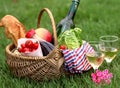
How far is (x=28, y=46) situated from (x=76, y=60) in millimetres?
376

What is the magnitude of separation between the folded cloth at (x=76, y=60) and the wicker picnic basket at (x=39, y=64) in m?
0.05

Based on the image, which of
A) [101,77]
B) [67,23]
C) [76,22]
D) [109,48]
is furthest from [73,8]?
[76,22]

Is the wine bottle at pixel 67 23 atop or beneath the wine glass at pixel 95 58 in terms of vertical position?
atop

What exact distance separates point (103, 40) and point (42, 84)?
570 mm

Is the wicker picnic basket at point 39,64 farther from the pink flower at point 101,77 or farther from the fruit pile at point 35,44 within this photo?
the pink flower at point 101,77

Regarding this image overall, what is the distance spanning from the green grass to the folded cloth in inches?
2.4

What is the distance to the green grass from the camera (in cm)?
281

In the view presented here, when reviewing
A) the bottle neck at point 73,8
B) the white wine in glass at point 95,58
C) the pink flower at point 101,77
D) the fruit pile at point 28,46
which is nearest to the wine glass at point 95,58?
the white wine in glass at point 95,58

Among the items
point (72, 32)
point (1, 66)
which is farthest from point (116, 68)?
point (1, 66)

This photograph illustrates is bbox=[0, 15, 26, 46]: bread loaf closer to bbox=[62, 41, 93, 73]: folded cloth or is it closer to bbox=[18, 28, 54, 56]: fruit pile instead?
bbox=[18, 28, 54, 56]: fruit pile

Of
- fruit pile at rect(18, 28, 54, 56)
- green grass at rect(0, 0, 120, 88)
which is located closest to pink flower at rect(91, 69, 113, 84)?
green grass at rect(0, 0, 120, 88)

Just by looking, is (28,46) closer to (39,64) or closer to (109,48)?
(39,64)

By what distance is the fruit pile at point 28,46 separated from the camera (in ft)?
8.87

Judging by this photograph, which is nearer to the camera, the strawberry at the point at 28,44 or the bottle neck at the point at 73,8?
the strawberry at the point at 28,44
